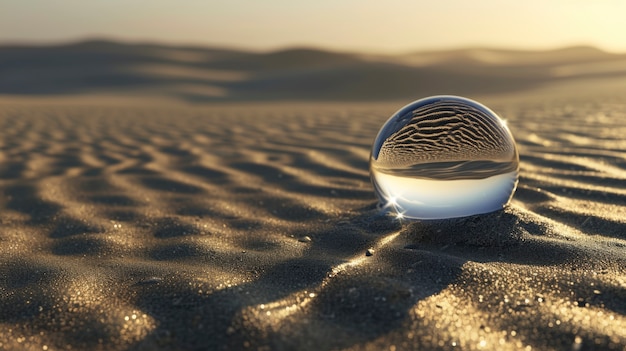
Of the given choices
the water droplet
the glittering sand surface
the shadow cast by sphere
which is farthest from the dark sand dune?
the shadow cast by sphere

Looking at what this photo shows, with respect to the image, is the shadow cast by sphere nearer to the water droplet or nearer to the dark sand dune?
the water droplet

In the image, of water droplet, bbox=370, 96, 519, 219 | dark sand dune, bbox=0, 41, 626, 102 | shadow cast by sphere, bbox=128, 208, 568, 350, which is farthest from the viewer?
dark sand dune, bbox=0, 41, 626, 102

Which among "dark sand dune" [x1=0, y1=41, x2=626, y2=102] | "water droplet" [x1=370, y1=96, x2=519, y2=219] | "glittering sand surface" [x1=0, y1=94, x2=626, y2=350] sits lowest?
"dark sand dune" [x1=0, y1=41, x2=626, y2=102]

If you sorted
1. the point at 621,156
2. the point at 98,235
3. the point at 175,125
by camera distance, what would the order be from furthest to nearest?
the point at 175,125, the point at 621,156, the point at 98,235

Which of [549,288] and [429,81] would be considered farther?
[429,81]

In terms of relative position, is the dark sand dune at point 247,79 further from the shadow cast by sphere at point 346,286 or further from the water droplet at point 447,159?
the shadow cast by sphere at point 346,286

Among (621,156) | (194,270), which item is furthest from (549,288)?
(621,156)

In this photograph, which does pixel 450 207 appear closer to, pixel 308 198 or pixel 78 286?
pixel 308 198

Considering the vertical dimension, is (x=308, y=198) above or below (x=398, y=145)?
below
